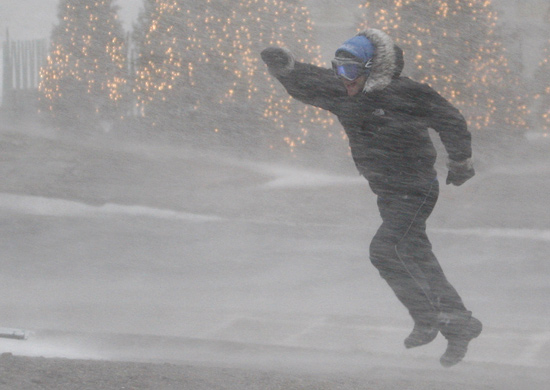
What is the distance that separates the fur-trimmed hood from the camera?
282 centimetres

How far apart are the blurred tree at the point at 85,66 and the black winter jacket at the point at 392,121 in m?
7.80

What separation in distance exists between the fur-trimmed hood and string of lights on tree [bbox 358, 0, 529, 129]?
280 inches

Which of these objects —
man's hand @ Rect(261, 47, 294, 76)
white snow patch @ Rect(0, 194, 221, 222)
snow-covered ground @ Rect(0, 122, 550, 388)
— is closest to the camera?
man's hand @ Rect(261, 47, 294, 76)

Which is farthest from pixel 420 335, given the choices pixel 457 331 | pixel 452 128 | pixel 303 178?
pixel 303 178

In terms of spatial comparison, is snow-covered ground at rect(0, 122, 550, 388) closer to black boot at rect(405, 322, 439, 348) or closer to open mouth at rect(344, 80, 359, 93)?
black boot at rect(405, 322, 439, 348)

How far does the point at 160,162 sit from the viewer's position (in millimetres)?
11695

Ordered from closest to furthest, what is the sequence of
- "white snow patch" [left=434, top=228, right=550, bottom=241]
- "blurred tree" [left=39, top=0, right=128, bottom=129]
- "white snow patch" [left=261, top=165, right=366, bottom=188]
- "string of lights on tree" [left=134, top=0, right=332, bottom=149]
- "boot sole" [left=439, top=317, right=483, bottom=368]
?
"boot sole" [left=439, top=317, right=483, bottom=368] < "white snow patch" [left=434, top=228, right=550, bottom=241] < "string of lights on tree" [left=134, top=0, right=332, bottom=149] < "blurred tree" [left=39, top=0, right=128, bottom=129] < "white snow patch" [left=261, top=165, right=366, bottom=188]

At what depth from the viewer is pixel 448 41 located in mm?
10234

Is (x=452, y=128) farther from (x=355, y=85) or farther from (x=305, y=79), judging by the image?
(x=305, y=79)

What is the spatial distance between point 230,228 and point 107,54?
304 cm

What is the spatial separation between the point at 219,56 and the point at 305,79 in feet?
25.9

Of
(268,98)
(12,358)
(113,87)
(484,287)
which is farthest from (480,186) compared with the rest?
(12,358)

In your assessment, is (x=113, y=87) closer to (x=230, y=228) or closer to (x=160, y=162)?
(x=160, y=162)

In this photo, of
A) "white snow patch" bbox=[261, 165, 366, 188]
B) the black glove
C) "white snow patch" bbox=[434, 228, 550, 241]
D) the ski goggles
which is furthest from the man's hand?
"white snow patch" bbox=[261, 165, 366, 188]
